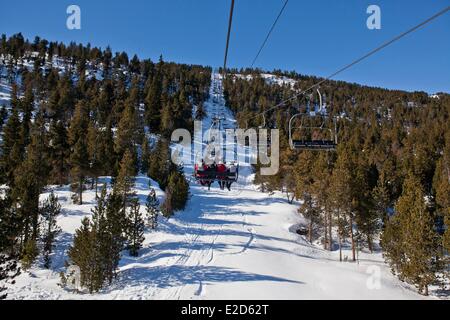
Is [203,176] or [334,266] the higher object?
[203,176]

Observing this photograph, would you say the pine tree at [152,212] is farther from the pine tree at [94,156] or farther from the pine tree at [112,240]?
the pine tree at [94,156]

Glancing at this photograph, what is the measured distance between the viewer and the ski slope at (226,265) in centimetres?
2411

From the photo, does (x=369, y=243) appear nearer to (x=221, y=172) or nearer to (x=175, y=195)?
(x=175, y=195)

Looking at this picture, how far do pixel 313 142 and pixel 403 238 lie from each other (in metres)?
21.2

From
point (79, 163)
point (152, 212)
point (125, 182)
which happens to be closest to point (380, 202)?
point (152, 212)

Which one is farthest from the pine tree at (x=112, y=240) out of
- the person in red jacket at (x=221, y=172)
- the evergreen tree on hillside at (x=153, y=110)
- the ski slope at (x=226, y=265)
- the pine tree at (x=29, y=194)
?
the evergreen tree on hillside at (x=153, y=110)

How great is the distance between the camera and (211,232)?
3994 cm

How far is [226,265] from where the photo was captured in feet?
95.8

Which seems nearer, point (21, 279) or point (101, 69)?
point (21, 279)

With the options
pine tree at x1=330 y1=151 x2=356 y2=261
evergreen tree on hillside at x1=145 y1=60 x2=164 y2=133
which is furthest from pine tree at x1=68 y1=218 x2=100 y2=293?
evergreen tree on hillside at x1=145 y1=60 x2=164 y2=133

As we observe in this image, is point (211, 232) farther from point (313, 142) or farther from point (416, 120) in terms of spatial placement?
point (416, 120)

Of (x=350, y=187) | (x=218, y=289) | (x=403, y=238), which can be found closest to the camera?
(x=218, y=289)
